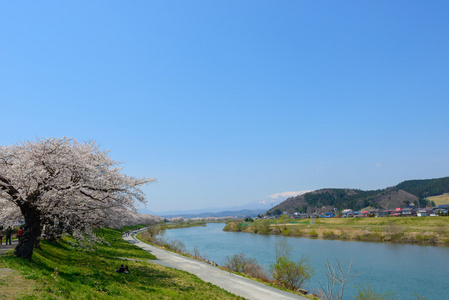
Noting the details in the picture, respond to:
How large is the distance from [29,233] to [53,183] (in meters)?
3.71

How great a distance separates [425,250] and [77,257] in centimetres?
6845

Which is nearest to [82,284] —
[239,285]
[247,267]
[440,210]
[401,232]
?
[239,285]

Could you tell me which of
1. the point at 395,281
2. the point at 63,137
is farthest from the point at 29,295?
the point at 395,281

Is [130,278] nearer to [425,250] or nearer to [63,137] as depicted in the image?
[63,137]

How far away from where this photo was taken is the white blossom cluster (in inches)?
720

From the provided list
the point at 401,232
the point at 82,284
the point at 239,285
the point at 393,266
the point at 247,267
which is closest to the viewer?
the point at 82,284

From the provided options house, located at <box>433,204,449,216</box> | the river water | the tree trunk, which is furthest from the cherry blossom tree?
house, located at <box>433,204,449,216</box>

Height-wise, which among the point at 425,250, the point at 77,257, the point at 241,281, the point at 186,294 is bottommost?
the point at 425,250

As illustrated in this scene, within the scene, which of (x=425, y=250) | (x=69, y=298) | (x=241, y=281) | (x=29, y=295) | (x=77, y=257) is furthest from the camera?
(x=425, y=250)

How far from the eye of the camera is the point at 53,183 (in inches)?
754

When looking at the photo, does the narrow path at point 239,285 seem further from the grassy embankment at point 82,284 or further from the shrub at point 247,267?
the shrub at point 247,267

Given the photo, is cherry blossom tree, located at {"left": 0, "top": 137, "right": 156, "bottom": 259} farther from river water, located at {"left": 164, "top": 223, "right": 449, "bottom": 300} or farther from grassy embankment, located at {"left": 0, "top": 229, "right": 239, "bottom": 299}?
river water, located at {"left": 164, "top": 223, "right": 449, "bottom": 300}

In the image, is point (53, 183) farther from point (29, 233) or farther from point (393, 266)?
point (393, 266)

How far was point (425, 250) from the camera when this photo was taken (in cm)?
5922
